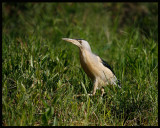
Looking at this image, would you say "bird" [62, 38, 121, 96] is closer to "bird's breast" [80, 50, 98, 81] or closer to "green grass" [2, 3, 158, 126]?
"bird's breast" [80, 50, 98, 81]

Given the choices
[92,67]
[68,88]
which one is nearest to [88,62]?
[92,67]

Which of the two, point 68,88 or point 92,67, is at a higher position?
point 92,67

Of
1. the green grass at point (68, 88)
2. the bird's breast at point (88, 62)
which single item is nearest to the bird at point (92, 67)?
the bird's breast at point (88, 62)

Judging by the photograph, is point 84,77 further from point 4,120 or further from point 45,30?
point 45,30

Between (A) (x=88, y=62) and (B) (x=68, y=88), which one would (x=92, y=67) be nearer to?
(A) (x=88, y=62)

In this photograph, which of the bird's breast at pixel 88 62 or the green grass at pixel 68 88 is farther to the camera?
the bird's breast at pixel 88 62

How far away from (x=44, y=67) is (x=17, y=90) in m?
0.83

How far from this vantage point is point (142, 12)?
283 inches

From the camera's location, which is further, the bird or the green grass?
the bird

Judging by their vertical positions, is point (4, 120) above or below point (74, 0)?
below

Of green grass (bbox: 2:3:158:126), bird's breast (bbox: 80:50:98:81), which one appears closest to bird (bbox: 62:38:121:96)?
bird's breast (bbox: 80:50:98:81)

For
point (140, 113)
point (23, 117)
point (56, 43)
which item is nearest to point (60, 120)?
point (23, 117)

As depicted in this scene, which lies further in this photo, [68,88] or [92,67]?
[92,67]

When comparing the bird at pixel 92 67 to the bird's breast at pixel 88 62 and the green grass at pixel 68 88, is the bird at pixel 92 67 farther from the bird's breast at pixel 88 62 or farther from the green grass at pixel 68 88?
the green grass at pixel 68 88
